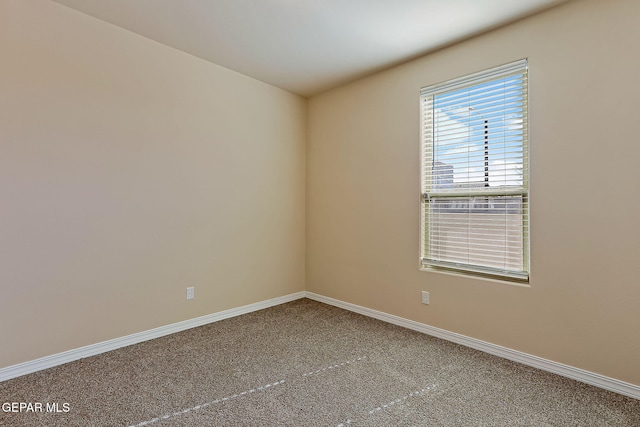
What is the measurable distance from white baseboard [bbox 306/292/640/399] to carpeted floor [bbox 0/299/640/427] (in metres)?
0.07

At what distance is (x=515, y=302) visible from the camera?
8.29 feet

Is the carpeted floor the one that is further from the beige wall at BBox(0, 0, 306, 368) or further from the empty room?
the beige wall at BBox(0, 0, 306, 368)

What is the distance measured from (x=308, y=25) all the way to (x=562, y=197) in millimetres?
2362

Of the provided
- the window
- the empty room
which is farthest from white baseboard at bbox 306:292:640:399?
the window

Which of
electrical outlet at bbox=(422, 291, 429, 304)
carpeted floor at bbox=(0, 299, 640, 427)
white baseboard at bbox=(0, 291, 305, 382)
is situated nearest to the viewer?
carpeted floor at bbox=(0, 299, 640, 427)

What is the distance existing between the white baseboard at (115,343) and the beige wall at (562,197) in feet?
5.52

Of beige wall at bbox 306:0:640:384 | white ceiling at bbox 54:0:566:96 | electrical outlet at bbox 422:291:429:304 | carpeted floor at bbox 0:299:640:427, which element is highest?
white ceiling at bbox 54:0:566:96

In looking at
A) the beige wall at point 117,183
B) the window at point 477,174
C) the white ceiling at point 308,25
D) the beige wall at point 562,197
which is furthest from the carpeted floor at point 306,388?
the white ceiling at point 308,25

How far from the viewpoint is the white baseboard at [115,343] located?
2.25 m

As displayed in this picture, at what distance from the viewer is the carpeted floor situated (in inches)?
71.4

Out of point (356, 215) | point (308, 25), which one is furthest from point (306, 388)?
point (308, 25)

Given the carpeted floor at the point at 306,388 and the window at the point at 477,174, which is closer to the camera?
the carpeted floor at the point at 306,388

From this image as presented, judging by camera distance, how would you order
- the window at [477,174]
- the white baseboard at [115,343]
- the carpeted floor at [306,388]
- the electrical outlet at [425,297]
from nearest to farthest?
the carpeted floor at [306,388] → the white baseboard at [115,343] → the window at [477,174] → the electrical outlet at [425,297]

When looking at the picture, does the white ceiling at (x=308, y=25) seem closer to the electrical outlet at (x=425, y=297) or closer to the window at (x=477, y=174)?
the window at (x=477, y=174)
